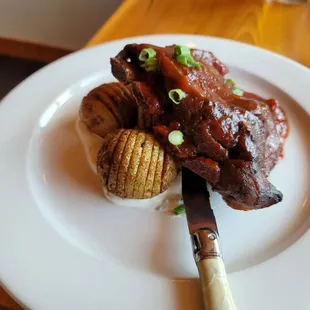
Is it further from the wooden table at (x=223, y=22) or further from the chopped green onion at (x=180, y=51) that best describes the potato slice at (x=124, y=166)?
the wooden table at (x=223, y=22)

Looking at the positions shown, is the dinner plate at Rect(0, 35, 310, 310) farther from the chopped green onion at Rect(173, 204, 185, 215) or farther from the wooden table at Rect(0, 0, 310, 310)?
the wooden table at Rect(0, 0, 310, 310)

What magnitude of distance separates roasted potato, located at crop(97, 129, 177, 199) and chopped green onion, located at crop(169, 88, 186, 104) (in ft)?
0.30

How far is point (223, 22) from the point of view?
157cm

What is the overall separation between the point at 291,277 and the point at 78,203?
451mm

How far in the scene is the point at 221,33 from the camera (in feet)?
5.00

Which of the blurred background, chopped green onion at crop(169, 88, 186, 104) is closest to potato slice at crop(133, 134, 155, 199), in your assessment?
chopped green onion at crop(169, 88, 186, 104)

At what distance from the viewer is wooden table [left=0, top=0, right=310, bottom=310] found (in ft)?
4.93

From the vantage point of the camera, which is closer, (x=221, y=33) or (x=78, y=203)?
(x=78, y=203)

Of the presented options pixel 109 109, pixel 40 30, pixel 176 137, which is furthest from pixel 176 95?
pixel 40 30

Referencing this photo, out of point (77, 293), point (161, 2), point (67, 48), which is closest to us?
point (77, 293)

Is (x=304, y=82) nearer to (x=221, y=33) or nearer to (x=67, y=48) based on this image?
(x=221, y=33)

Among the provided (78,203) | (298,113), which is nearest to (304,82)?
(298,113)

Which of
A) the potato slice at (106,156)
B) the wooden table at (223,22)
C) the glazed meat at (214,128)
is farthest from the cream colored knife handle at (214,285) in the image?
the wooden table at (223,22)

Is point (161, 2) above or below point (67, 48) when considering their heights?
above
